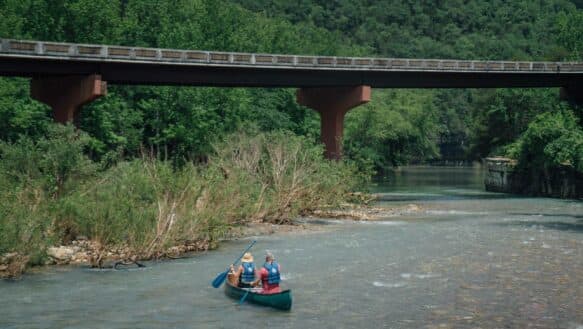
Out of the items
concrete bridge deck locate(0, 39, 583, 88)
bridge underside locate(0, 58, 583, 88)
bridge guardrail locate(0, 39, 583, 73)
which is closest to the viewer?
bridge guardrail locate(0, 39, 583, 73)

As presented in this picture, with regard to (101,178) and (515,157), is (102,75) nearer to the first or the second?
(101,178)

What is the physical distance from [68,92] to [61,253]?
29050mm

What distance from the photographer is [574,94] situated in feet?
318

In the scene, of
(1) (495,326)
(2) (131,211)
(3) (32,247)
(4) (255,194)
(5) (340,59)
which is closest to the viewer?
(1) (495,326)

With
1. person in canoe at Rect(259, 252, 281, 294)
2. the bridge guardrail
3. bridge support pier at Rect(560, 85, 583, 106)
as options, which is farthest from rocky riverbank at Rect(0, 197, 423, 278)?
bridge support pier at Rect(560, 85, 583, 106)

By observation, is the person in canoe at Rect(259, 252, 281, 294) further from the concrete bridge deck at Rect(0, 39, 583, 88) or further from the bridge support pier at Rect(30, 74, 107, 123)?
the bridge support pier at Rect(30, 74, 107, 123)

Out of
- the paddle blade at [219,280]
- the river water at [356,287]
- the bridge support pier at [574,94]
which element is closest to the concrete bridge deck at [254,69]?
the bridge support pier at [574,94]

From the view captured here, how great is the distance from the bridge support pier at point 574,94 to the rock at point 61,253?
68.4 meters

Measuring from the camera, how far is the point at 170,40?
9162cm

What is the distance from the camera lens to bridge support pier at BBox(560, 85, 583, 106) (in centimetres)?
9644

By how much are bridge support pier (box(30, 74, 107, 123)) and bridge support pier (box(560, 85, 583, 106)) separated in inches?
2017

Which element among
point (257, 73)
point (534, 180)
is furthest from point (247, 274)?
point (534, 180)

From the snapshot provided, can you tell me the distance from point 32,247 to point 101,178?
7.50 m

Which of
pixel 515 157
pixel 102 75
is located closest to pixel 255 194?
pixel 102 75
